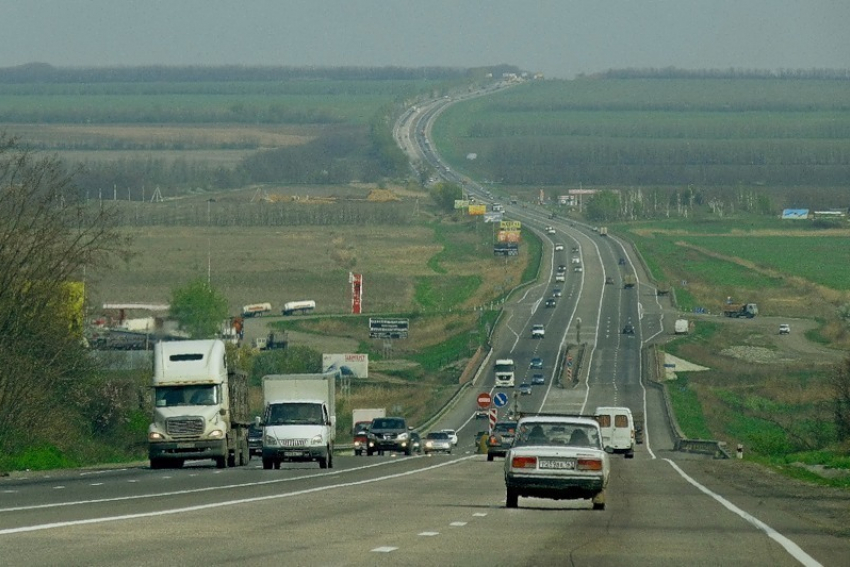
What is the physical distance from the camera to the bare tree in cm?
5150

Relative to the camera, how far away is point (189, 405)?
43625mm

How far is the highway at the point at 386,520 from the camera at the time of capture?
59.0ft

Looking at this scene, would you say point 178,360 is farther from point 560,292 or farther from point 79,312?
point 560,292

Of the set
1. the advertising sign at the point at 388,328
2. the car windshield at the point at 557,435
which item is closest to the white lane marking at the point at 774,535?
the car windshield at the point at 557,435

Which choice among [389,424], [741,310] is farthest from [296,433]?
[741,310]

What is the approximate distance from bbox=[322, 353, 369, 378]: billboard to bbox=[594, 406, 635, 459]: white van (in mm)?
40687

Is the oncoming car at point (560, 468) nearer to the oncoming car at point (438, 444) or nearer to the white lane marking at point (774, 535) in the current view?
the white lane marking at point (774, 535)

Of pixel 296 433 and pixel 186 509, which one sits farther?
pixel 296 433

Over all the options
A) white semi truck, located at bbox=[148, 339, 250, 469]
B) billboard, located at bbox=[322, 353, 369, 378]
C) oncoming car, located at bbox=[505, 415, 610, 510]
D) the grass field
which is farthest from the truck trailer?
oncoming car, located at bbox=[505, 415, 610, 510]

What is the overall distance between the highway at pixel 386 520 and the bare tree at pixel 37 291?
8.57 meters

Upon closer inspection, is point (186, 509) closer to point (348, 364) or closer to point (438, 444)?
point (438, 444)

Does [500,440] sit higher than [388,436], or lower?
higher

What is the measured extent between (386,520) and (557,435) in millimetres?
4452

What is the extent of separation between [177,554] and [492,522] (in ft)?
23.9
